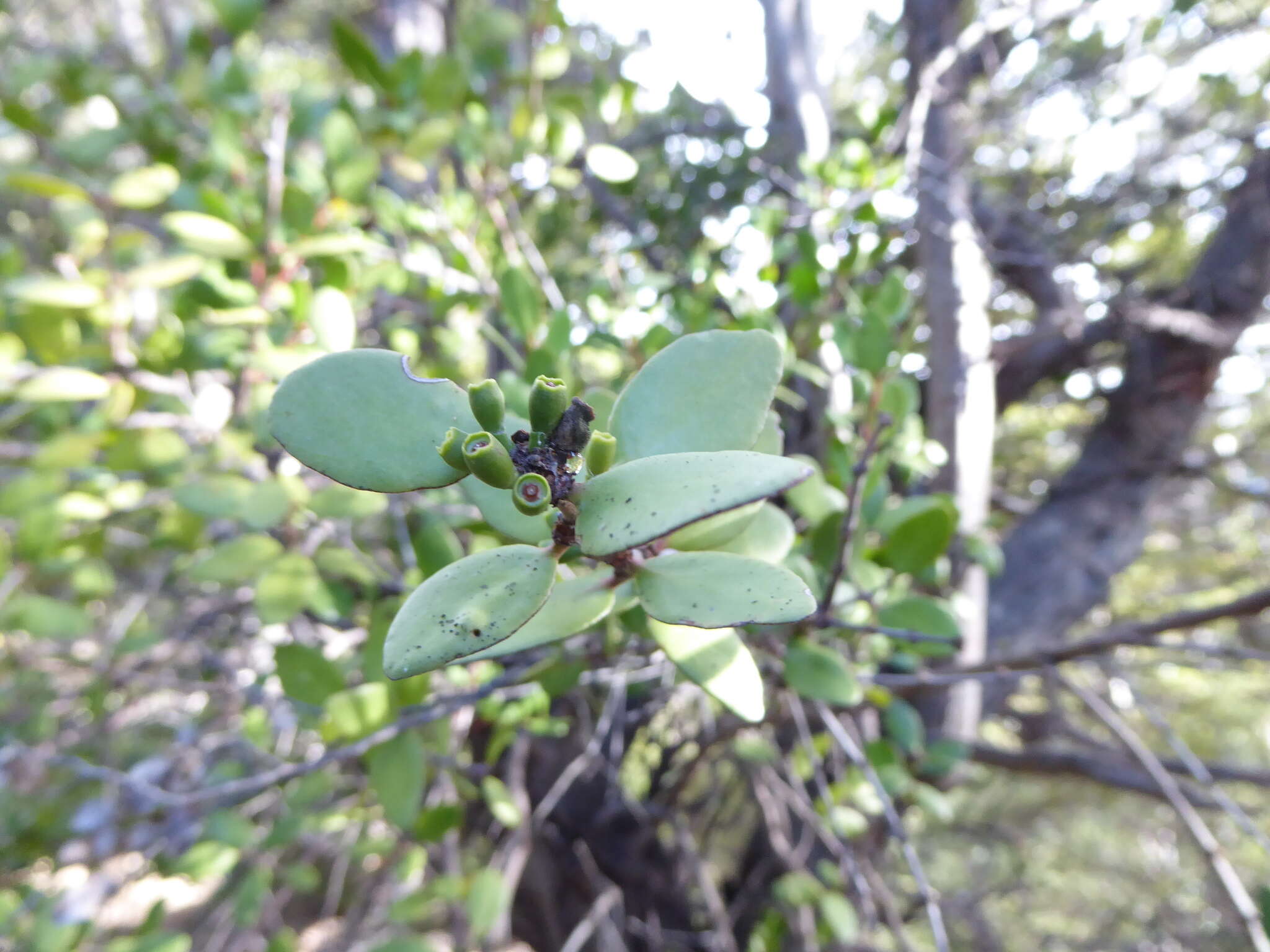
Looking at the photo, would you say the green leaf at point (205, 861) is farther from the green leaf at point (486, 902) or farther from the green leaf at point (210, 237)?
the green leaf at point (210, 237)

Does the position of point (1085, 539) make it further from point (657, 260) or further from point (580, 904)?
point (580, 904)

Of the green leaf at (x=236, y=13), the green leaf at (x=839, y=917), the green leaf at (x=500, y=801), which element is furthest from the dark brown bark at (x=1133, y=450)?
the green leaf at (x=236, y=13)

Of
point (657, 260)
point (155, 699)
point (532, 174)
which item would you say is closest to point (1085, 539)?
point (657, 260)

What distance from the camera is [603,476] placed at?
29 centimetres

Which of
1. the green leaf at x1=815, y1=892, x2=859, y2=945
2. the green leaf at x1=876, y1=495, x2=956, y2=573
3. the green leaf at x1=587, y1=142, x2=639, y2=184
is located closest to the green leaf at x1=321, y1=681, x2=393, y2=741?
the green leaf at x1=876, y1=495, x2=956, y2=573

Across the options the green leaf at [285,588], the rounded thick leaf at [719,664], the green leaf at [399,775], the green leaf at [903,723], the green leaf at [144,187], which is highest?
the green leaf at [144,187]

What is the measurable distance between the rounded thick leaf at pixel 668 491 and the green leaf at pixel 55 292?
33.5 inches

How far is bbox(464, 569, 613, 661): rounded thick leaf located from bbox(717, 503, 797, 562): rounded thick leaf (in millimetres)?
95

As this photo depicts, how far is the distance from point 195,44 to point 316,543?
3.55 feet

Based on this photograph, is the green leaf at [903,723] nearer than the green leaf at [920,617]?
No

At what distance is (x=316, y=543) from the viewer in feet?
2.63

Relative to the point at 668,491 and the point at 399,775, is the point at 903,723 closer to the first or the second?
the point at 399,775

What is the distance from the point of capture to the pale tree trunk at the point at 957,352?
4.11 ft

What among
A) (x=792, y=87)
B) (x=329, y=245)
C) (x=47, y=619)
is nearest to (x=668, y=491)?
(x=329, y=245)
